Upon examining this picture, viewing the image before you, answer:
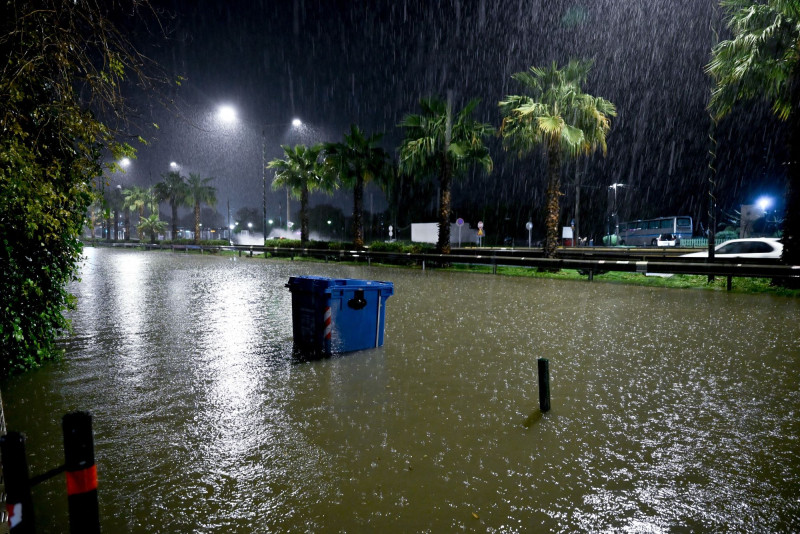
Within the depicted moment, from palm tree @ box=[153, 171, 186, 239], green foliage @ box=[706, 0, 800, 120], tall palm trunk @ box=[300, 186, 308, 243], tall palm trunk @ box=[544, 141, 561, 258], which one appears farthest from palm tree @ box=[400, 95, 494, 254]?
palm tree @ box=[153, 171, 186, 239]

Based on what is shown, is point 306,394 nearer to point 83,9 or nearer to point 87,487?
point 87,487

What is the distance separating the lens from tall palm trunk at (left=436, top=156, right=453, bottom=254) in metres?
25.6

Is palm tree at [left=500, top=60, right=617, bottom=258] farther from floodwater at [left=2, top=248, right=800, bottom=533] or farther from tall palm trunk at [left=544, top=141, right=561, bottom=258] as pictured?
floodwater at [left=2, top=248, right=800, bottom=533]

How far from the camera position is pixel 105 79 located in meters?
4.54

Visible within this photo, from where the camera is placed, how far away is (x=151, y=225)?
237 feet

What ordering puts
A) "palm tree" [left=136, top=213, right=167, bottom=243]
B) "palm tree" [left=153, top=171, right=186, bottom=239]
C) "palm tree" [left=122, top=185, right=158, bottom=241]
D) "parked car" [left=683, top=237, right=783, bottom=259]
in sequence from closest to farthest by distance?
"parked car" [left=683, top=237, right=783, bottom=259], "palm tree" [left=153, top=171, right=186, bottom=239], "palm tree" [left=136, top=213, right=167, bottom=243], "palm tree" [left=122, top=185, right=158, bottom=241]

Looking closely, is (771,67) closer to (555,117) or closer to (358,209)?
(555,117)

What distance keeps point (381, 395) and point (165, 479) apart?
2349 mm

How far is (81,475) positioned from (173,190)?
6477 centimetres

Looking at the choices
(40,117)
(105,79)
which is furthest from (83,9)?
(40,117)

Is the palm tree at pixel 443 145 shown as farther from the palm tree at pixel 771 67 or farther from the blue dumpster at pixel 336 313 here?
the blue dumpster at pixel 336 313

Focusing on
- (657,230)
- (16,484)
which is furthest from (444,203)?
(657,230)

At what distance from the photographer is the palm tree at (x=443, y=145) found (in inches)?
1004

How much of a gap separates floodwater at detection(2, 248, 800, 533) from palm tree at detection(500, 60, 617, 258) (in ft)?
45.4
